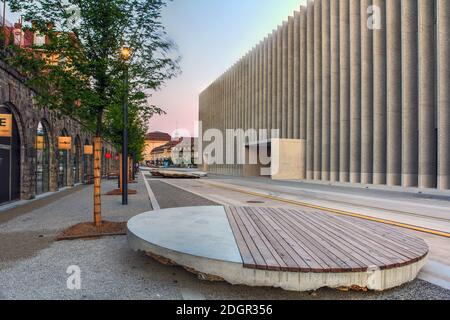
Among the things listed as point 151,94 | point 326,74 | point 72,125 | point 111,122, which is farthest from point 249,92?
point 151,94

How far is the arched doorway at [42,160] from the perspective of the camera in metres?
15.5

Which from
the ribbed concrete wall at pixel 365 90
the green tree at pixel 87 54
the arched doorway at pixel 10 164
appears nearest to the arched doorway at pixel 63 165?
the arched doorway at pixel 10 164

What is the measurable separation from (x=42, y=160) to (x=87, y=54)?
11.4 meters

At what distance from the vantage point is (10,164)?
40.3 feet

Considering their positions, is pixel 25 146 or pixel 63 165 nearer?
pixel 25 146

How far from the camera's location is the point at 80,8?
718cm

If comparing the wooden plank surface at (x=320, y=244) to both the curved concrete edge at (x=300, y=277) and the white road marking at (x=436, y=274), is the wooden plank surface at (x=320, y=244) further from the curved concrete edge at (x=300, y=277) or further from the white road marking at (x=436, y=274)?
the white road marking at (x=436, y=274)

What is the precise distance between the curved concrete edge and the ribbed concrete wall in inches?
741

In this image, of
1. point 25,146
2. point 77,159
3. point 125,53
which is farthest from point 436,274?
point 77,159

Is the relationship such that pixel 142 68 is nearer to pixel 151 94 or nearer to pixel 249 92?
pixel 151 94

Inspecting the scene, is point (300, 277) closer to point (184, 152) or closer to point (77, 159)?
point (77, 159)

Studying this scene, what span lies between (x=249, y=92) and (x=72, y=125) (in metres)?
27.0

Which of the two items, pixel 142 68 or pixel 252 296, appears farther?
pixel 142 68

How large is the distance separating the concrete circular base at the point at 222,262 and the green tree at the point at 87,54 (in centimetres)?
318
